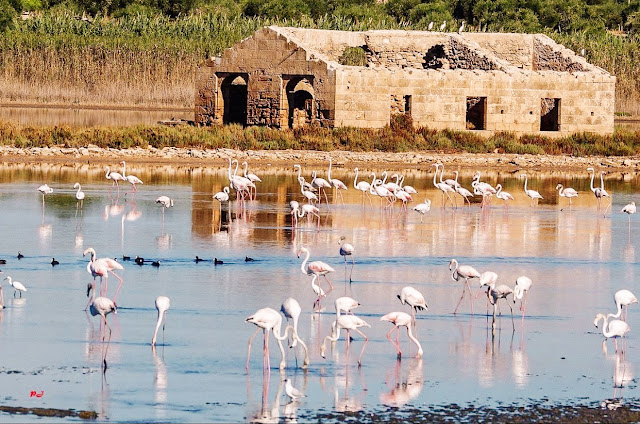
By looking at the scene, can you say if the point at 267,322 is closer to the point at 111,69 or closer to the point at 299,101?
the point at 299,101

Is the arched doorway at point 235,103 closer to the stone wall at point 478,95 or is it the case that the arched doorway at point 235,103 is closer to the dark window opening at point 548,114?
the stone wall at point 478,95

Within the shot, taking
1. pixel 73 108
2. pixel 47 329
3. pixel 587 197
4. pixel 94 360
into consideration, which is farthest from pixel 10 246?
pixel 73 108

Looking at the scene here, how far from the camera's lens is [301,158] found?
34656 millimetres

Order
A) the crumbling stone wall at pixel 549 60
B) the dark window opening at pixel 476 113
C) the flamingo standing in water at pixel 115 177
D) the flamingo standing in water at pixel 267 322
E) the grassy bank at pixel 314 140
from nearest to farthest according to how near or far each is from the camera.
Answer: the flamingo standing in water at pixel 267 322, the flamingo standing in water at pixel 115 177, the grassy bank at pixel 314 140, the dark window opening at pixel 476 113, the crumbling stone wall at pixel 549 60

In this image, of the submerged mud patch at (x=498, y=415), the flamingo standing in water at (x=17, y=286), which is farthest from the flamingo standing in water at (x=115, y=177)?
the submerged mud patch at (x=498, y=415)

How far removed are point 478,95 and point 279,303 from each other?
24.8 m

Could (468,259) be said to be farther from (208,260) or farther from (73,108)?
(73,108)

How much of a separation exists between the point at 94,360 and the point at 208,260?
575 centimetres

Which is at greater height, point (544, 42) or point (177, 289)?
point (544, 42)

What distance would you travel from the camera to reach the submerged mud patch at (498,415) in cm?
1006

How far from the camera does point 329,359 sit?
1195cm

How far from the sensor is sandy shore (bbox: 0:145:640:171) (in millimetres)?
33438

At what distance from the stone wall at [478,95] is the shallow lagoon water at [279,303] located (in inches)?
467

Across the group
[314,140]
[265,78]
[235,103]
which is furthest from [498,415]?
→ [235,103]
